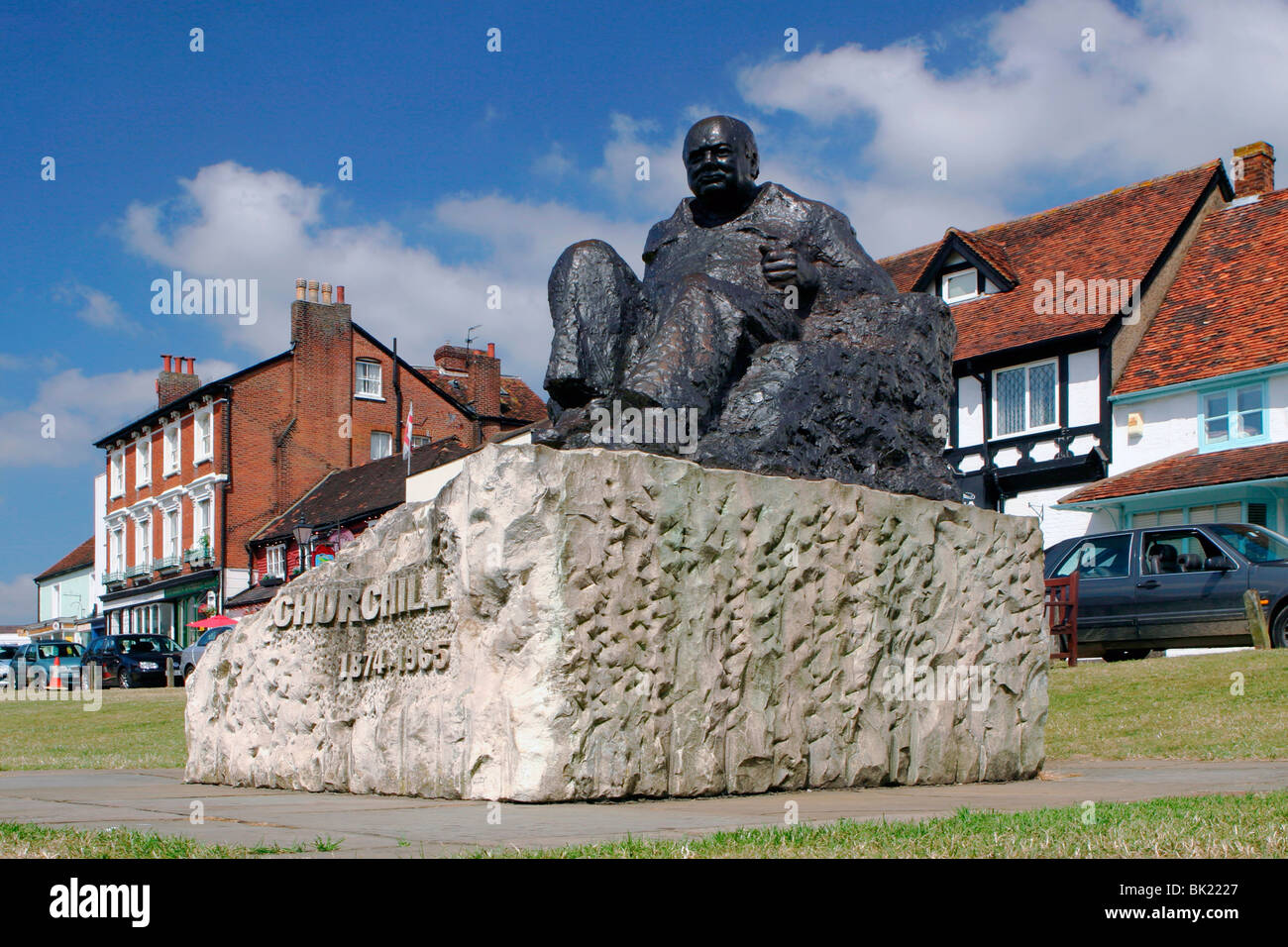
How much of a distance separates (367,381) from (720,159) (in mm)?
40163

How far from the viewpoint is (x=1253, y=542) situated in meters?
16.3

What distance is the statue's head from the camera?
297 inches

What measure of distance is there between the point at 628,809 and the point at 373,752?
5.51 feet

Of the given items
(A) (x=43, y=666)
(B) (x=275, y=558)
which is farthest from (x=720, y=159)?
(B) (x=275, y=558)

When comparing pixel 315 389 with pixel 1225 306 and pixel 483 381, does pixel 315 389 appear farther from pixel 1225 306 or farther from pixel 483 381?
pixel 1225 306

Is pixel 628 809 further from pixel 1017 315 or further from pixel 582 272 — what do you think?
pixel 1017 315

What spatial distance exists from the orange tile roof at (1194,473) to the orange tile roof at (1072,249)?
3.13m

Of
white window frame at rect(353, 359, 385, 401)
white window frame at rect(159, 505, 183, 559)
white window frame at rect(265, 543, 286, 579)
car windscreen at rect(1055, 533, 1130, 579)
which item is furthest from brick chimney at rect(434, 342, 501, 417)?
car windscreen at rect(1055, 533, 1130, 579)

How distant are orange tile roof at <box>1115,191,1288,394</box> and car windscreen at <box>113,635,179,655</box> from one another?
24.0 meters

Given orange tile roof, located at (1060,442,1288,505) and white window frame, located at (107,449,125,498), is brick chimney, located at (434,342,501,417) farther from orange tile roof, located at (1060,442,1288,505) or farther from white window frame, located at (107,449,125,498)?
orange tile roof, located at (1060,442,1288,505)

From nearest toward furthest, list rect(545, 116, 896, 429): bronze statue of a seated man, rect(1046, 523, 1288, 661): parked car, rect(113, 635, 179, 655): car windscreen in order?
rect(545, 116, 896, 429): bronze statue of a seated man < rect(1046, 523, 1288, 661): parked car < rect(113, 635, 179, 655): car windscreen

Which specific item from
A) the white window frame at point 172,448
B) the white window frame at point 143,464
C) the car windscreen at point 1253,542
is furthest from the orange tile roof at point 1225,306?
the white window frame at point 143,464

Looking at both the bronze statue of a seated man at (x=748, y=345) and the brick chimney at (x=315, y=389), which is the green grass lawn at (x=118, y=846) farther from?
the brick chimney at (x=315, y=389)
